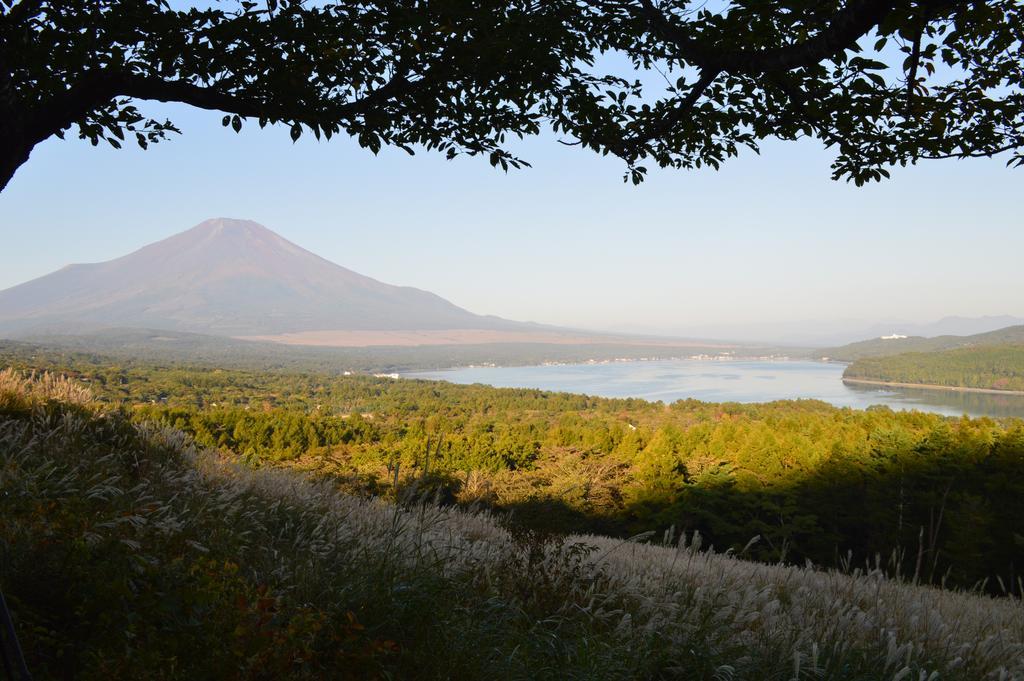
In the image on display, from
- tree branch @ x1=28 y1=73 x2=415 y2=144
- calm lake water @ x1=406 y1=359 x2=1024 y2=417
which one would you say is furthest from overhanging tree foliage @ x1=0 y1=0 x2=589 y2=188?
Answer: calm lake water @ x1=406 y1=359 x2=1024 y2=417

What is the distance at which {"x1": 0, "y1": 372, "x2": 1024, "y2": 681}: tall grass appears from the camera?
2.31 meters

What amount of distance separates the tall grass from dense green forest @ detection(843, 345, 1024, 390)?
13867 cm

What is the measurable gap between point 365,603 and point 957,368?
150645 millimetres

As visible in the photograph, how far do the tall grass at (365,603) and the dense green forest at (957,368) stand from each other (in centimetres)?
13867

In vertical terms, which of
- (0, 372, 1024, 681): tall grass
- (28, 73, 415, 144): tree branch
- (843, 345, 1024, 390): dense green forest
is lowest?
(843, 345, 1024, 390): dense green forest

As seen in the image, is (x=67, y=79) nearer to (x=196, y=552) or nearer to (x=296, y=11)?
(x=296, y=11)

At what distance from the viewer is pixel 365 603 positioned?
117 inches

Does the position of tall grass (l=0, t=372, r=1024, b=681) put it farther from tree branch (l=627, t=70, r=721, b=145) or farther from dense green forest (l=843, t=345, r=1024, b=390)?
dense green forest (l=843, t=345, r=1024, b=390)

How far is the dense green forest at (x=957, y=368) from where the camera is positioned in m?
120

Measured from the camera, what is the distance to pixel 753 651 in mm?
3172

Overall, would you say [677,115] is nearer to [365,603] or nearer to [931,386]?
[365,603]

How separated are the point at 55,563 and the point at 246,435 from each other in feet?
99.1

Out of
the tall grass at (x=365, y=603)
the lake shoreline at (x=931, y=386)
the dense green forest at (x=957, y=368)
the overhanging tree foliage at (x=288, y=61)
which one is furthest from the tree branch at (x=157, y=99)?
the dense green forest at (x=957, y=368)

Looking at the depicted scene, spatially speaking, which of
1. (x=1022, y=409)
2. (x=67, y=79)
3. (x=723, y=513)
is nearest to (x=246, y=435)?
(x=723, y=513)
